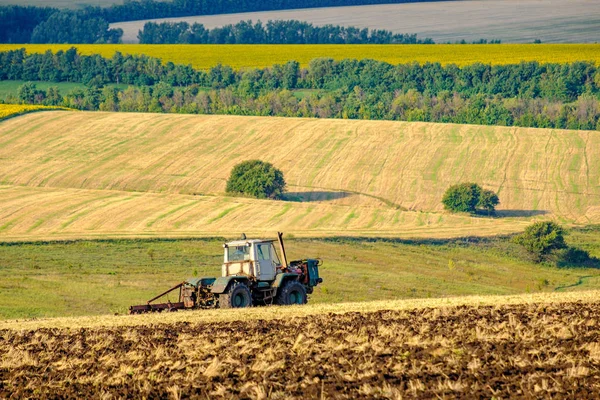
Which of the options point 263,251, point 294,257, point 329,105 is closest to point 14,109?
point 329,105

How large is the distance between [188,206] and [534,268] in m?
24.6

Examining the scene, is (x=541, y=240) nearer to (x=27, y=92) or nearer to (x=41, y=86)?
(x=27, y=92)

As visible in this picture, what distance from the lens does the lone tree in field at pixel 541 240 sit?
2256 inches

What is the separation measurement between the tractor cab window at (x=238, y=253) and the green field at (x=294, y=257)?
866 centimetres

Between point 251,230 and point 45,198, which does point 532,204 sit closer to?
point 251,230

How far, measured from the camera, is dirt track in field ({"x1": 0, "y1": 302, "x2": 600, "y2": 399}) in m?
15.7

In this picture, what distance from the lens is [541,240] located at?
57656 mm

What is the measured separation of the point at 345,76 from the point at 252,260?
4720 inches

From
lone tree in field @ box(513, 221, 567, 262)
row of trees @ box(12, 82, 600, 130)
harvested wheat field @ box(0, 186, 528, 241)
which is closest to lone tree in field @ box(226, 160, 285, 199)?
harvested wheat field @ box(0, 186, 528, 241)

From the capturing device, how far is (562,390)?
14648 mm

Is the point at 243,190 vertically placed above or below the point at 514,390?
below

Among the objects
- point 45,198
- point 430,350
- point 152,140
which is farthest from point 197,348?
point 152,140

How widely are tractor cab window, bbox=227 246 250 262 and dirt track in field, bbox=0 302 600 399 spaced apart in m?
6.40

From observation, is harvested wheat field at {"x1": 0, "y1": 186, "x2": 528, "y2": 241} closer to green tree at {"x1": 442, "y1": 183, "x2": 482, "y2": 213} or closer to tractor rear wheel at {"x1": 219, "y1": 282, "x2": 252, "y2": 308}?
green tree at {"x1": 442, "y1": 183, "x2": 482, "y2": 213}
